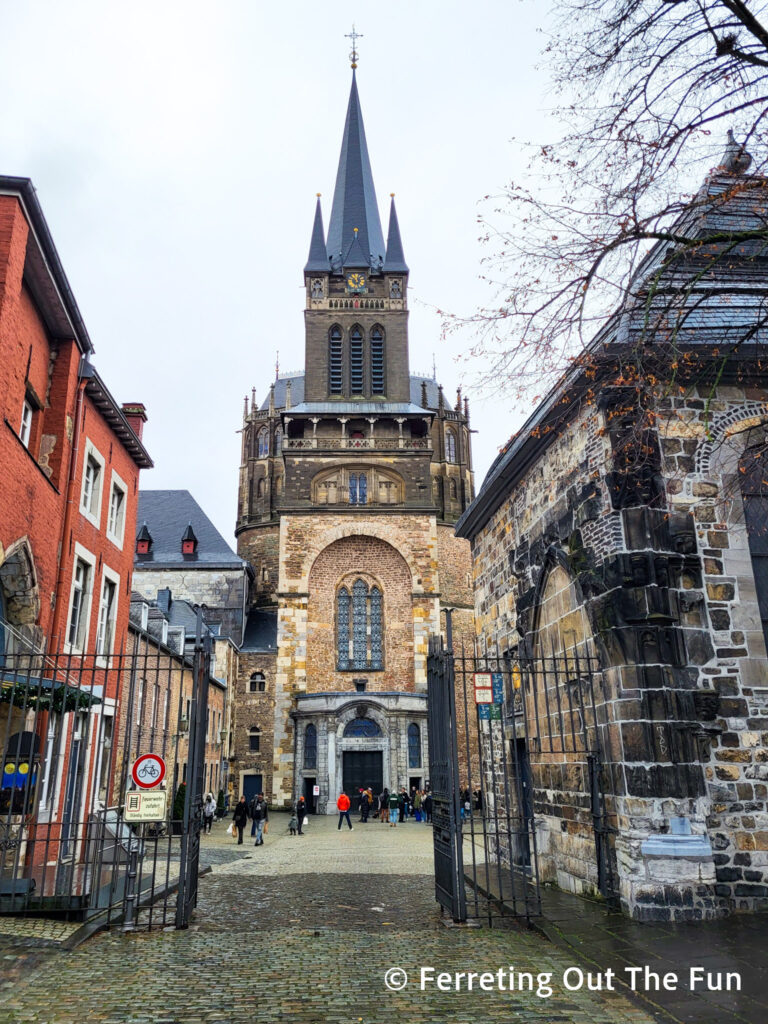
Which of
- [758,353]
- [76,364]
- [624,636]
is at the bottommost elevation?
[624,636]

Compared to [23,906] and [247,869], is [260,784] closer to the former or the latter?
[247,869]

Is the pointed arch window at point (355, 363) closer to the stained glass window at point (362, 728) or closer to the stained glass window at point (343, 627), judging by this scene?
the stained glass window at point (343, 627)

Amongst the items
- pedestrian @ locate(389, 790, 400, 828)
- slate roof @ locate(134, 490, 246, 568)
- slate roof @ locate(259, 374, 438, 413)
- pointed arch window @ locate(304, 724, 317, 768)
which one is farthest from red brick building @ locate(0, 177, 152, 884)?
slate roof @ locate(259, 374, 438, 413)

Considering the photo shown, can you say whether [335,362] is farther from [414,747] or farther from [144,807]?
[144,807]

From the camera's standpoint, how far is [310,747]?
3484 centimetres

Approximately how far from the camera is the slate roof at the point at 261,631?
40.5 meters

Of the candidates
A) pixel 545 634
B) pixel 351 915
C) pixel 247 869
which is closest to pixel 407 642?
pixel 247 869

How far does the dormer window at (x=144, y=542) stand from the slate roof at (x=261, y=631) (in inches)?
249

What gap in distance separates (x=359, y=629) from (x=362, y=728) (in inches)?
→ 197

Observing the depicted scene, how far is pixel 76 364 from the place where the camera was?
1356cm

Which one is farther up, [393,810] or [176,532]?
[176,532]

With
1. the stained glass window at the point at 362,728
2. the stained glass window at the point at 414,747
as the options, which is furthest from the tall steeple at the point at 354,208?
the stained glass window at the point at 414,747

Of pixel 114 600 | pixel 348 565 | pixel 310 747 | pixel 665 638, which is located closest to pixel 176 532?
pixel 348 565

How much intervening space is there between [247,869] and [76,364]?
9.39 m
